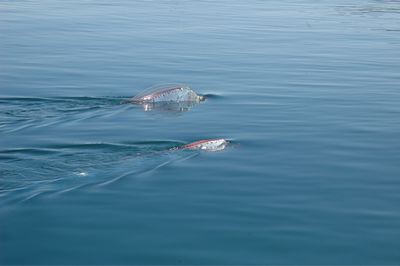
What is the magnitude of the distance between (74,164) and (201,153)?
7.59ft

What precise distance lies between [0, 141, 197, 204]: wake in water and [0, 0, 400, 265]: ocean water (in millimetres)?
34

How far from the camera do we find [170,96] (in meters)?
19.4

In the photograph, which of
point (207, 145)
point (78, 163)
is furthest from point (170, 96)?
point (78, 163)

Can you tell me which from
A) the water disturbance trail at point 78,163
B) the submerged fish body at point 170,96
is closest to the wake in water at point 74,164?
the water disturbance trail at point 78,163

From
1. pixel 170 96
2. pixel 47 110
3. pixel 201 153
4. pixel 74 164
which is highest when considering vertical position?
pixel 170 96

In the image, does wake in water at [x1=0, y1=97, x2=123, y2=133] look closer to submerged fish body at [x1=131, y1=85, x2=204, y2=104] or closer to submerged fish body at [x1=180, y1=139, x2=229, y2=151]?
submerged fish body at [x1=131, y1=85, x2=204, y2=104]

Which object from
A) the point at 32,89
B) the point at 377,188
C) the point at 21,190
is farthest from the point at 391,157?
the point at 32,89

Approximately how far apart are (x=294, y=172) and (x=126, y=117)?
196 inches

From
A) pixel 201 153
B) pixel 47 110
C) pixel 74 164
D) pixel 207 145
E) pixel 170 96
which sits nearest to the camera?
pixel 74 164

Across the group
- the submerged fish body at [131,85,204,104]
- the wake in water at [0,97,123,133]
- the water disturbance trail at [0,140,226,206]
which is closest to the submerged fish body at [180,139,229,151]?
the water disturbance trail at [0,140,226,206]

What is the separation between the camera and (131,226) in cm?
1138

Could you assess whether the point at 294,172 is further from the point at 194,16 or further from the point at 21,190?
the point at 194,16

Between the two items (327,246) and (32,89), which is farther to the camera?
(32,89)

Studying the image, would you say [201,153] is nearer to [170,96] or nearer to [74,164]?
[74,164]
